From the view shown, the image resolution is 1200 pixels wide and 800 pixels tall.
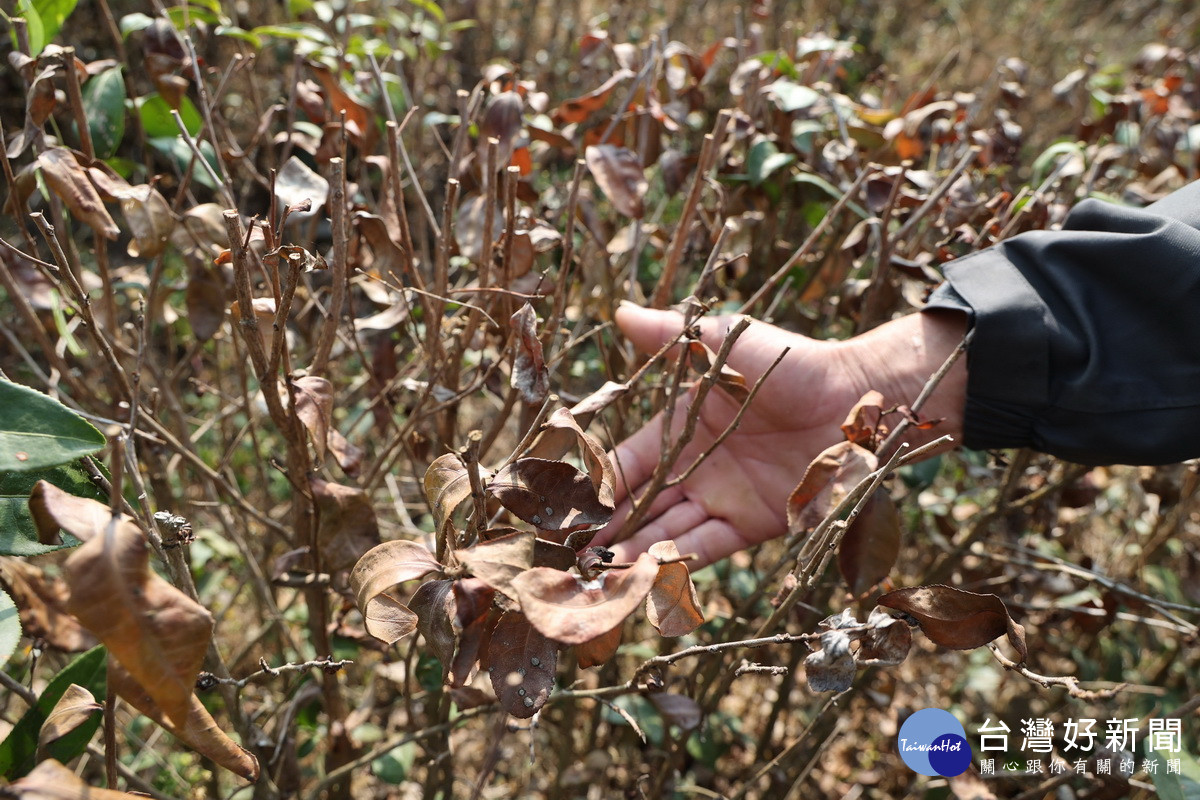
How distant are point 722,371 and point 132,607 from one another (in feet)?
2.09

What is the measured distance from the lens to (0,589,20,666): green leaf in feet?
2.28

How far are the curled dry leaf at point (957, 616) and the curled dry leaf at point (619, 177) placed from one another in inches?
26.2

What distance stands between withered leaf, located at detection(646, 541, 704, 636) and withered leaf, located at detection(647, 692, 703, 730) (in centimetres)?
43

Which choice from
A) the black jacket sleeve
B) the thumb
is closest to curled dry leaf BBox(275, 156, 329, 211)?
the thumb

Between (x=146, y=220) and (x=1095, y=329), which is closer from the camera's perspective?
(x=146, y=220)

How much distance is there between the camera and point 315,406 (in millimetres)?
848

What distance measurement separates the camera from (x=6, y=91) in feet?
10.9

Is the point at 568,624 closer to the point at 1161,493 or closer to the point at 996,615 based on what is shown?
the point at 996,615

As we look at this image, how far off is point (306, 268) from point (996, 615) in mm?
692

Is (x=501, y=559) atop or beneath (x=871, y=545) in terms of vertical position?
atop

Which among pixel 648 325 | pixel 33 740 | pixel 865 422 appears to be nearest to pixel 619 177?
pixel 648 325

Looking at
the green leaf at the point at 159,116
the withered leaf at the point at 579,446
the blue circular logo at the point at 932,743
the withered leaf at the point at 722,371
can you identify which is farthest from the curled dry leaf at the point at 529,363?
the green leaf at the point at 159,116

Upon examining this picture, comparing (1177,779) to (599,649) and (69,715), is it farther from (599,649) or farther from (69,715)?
(69,715)

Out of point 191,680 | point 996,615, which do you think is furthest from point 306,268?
point 996,615
